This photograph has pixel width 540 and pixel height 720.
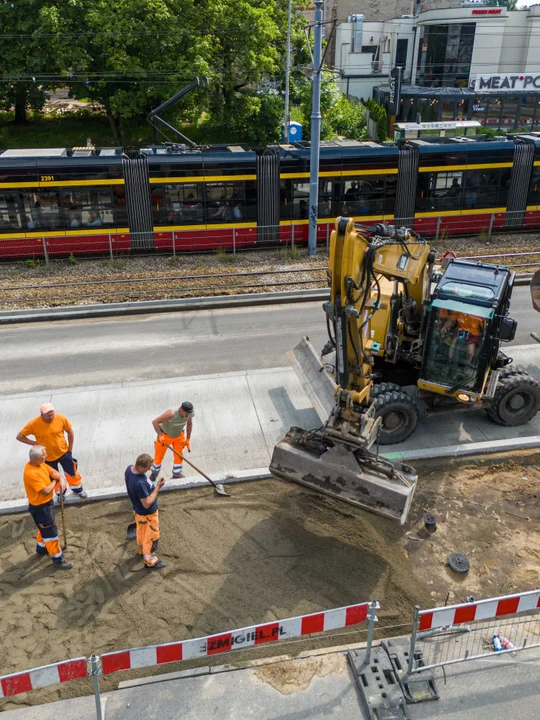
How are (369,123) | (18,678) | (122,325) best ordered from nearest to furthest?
(18,678) → (122,325) → (369,123)

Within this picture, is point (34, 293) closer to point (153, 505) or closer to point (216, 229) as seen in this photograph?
point (216, 229)

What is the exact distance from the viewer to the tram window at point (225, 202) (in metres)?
19.4

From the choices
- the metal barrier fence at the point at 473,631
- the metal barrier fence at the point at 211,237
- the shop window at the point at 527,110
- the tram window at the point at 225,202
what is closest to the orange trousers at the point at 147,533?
the metal barrier fence at the point at 473,631

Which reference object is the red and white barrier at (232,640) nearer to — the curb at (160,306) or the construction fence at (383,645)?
the construction fence at (383,645)

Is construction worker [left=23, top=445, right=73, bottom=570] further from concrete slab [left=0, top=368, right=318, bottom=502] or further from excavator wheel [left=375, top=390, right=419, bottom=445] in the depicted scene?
excavator wheel [left=375, top=390, right=419, bottom=445]

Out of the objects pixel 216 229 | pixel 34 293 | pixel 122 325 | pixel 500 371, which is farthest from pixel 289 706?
pixel 216 229

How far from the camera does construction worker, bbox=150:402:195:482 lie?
27.3 ft

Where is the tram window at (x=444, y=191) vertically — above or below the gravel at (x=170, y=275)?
above

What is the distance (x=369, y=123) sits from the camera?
4597 cm

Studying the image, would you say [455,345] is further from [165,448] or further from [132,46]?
[132,46]

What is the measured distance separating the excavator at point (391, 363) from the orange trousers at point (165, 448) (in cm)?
157

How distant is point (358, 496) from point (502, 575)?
1862 millimetres

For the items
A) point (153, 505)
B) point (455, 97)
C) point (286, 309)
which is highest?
point (455, 97)

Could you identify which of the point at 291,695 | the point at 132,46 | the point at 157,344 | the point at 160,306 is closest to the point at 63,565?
the point at 291,695
